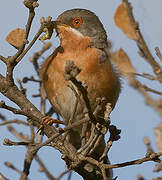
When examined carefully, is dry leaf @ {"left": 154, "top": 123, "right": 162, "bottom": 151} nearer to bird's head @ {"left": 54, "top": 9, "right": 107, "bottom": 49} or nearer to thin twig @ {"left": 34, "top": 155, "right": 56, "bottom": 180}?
thin twig @ {"left": 34, "top": 155, "right": 56, "bottom": 180}

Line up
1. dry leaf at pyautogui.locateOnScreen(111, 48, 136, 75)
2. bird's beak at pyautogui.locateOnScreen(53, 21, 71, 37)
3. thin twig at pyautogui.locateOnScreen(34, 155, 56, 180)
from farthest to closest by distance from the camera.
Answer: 1. bird's beak at pyautogui.locateOnScreen(53, 21, 71, 37)
2. thin twig at pyautogui.locateOnScreen(34, 155, 56, 180)
3. dry leaf at pyautogui.locateOnScreen(111, 48, 136, 75)

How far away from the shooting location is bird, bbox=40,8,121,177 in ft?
18.8

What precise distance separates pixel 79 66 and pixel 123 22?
3678mm

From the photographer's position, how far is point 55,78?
5855 mm

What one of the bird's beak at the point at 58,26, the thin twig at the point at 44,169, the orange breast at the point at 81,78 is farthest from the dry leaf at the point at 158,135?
the bird's beak at the point at 58,26

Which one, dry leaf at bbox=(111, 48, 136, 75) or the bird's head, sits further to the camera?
the bird's head

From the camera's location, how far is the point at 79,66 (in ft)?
18.8

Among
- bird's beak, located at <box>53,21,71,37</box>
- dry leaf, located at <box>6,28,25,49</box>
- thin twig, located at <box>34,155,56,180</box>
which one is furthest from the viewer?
bird's beak, located at <box>53,21,71,37</box>

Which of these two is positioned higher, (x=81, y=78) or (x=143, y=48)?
(x=143, y=48)

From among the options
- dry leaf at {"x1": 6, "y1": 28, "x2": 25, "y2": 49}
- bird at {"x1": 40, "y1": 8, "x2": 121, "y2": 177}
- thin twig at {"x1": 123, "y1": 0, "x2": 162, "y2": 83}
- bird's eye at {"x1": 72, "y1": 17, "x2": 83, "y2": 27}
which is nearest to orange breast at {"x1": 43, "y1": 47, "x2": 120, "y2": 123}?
bird at {"x1": 40, "y1": 8, "x2": 121, "y2": 177}

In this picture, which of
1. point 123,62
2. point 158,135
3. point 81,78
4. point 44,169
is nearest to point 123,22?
point 123,62

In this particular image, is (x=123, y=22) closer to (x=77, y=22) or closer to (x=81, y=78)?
(x=81, y=78)

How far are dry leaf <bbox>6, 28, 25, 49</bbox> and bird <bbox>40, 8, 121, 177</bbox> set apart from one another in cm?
212

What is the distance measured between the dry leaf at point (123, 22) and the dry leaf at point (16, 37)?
4.92 feet
